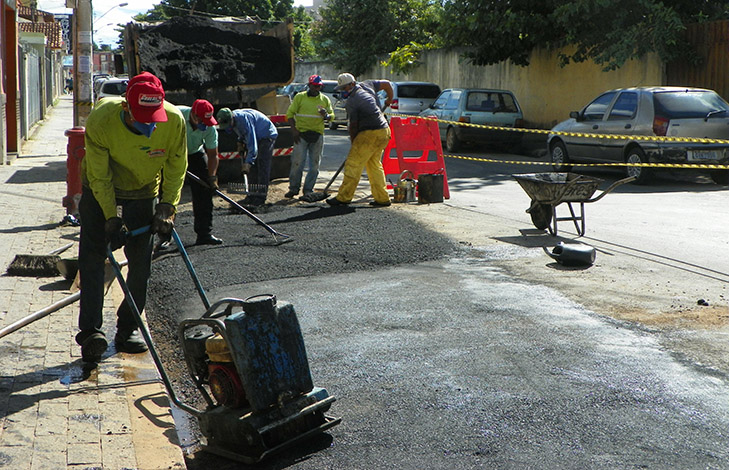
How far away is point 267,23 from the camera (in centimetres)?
1594

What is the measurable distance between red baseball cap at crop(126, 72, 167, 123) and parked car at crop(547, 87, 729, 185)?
9.93 meters

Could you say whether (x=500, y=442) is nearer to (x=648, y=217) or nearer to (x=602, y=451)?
(x=602, y=451)

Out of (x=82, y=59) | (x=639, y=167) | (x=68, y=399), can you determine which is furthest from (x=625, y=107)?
(x=68, y=399)

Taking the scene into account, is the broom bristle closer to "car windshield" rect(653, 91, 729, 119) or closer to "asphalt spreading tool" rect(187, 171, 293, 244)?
"asphalt spreading tool" rect(187, 171, 293, 244)

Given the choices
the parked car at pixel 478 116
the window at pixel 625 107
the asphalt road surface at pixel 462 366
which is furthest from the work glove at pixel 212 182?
the parked car at pixel 478 116

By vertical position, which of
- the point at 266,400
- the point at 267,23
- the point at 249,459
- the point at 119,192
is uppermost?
the point at 267,23

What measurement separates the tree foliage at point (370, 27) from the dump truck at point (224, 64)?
19.7 metres

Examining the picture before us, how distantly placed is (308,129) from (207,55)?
11.1ft

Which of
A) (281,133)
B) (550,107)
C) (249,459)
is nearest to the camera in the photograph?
(249,459)

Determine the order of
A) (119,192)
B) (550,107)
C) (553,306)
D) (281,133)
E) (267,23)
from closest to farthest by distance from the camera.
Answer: (119,192) < (553,306) < (281,133) < (267,23) < (550,107)

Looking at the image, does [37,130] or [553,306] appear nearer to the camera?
[553,306]

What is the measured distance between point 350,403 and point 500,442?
0.89 meters

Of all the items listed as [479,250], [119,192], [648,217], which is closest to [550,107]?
[648,217]

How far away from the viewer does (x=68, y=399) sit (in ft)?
14.9
